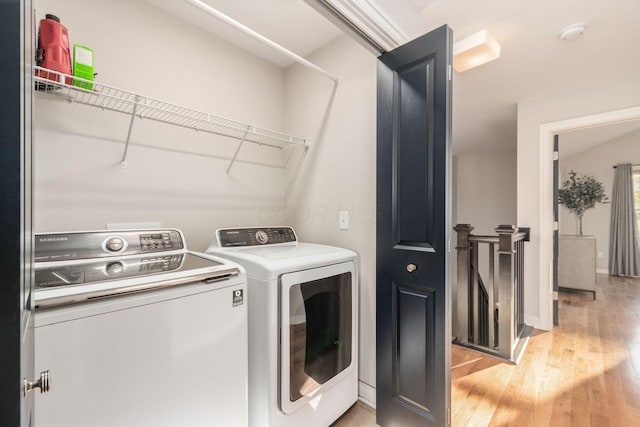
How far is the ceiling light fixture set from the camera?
1.88 meters

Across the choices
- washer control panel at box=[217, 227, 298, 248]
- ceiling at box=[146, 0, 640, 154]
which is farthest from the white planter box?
washer control panel at box=[217, 227, 298, 248]

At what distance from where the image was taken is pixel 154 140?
5.44ft

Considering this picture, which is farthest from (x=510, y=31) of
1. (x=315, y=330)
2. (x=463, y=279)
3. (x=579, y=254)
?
(x=579, y=254)

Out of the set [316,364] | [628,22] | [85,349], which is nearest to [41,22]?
[85,349]

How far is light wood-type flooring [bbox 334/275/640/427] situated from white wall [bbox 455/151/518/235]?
2.71 meters

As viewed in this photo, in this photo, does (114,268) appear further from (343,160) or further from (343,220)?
(343,160)

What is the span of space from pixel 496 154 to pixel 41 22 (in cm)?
628

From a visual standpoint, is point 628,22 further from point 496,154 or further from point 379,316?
point 496,154

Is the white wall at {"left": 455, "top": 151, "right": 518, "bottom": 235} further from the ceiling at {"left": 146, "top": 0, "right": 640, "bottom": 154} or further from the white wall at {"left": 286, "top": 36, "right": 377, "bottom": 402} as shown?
the white wall at {"left": 286, "top": 36, "right": 377, "bottom": 402}

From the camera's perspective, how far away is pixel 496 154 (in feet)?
17.9

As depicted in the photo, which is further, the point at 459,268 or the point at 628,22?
the point at 459,268

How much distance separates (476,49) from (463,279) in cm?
182

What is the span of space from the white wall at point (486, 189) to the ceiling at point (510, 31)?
279 centimetres

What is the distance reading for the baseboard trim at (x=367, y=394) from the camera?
66.2 inches
